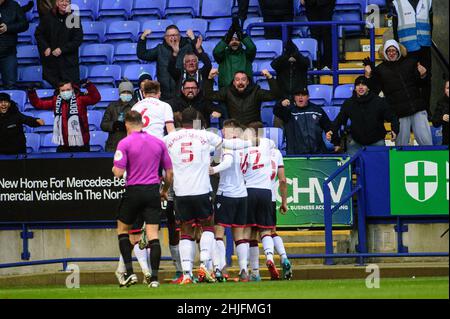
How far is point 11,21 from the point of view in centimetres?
2536

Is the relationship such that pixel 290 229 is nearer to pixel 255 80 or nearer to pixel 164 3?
pixel 255 80

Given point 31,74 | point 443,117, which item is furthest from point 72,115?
point 443,117

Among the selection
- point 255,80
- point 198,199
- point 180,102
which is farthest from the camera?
point 255,80

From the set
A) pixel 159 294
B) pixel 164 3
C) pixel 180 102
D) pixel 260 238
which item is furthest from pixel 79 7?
pixel 159 294

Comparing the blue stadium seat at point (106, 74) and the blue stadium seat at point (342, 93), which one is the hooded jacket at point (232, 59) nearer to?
the blue stadium seat at point (342, 93)

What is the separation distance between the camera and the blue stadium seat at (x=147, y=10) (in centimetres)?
2744

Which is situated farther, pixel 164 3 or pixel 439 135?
pixel 164 3

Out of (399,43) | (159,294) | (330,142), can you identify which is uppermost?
(399,43)

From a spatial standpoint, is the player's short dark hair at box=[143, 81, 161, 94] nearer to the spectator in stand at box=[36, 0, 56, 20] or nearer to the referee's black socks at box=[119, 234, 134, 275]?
the referee's black socks at box=[119, 234, 134, 275]

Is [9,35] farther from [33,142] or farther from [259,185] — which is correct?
[259,185]

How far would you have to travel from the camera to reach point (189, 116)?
18.3 meters

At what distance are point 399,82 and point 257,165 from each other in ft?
12.4

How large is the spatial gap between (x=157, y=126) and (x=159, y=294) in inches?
131
